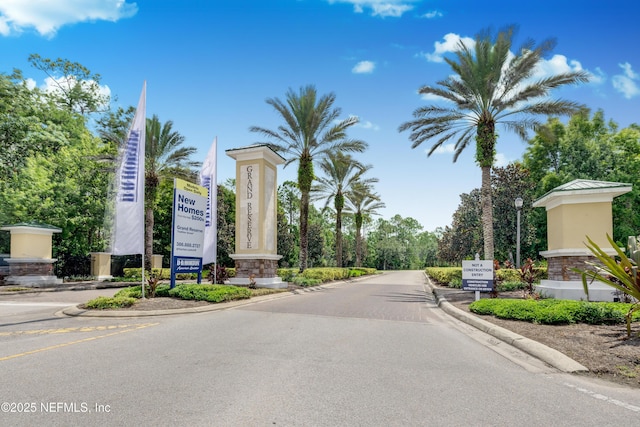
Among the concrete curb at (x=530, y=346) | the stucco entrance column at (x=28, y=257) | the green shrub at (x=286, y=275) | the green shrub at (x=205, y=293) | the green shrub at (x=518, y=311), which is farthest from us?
the green shrub at (x=286, y=275)

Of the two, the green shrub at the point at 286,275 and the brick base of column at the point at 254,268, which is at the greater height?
the brick base of column at the point at 254,268

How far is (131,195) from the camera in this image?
13.6 m

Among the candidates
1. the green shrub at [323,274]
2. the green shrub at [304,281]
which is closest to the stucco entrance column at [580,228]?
the green shrub at [304,281]

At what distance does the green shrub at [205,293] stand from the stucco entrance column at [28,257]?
15.2 meters

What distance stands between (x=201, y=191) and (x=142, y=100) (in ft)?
13.5

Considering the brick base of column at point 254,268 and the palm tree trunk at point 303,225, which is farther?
the palm tree trunk at point 303,225

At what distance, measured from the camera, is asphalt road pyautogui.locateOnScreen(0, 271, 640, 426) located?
13.6ft

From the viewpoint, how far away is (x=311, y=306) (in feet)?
46.4

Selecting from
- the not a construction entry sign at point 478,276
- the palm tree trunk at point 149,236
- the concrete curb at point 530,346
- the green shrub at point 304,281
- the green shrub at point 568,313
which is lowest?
the green shrub at point 304,281

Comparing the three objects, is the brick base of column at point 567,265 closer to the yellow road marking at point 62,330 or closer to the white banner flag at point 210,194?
the white banner flag at point 210,194

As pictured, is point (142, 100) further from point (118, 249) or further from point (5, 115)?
point (5, 115)

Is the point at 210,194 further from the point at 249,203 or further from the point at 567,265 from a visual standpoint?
the point at 567,265

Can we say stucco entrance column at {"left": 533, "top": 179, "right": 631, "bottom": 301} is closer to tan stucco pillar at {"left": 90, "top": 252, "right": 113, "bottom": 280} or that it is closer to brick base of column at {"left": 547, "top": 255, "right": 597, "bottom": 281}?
brick base of column at {"left": 547, "top": 255, "right": 597, "bottom": 281}

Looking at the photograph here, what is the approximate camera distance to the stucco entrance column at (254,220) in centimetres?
2031
